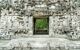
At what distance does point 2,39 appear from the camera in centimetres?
488

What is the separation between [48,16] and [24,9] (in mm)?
915

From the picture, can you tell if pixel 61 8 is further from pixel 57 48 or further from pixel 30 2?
pixel 57 48

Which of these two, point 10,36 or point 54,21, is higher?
point 54,21

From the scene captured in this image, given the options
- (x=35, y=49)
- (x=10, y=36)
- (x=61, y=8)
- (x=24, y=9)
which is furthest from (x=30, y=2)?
(x=35, y=49)

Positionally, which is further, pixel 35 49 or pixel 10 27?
pixel 10 27

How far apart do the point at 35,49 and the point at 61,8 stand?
6.41ft

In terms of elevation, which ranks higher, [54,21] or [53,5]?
[53,5]

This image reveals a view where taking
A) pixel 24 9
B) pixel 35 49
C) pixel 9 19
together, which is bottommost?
pixel 35 49

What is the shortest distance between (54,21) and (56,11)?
0.37m

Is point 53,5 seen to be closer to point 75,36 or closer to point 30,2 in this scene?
point 30,2

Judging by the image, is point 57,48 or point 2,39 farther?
point 2,39

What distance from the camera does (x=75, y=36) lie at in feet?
15.8

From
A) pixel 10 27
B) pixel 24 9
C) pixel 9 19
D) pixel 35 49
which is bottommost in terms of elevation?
pixel 35 49

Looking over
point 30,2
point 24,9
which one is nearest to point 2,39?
point 24,9
